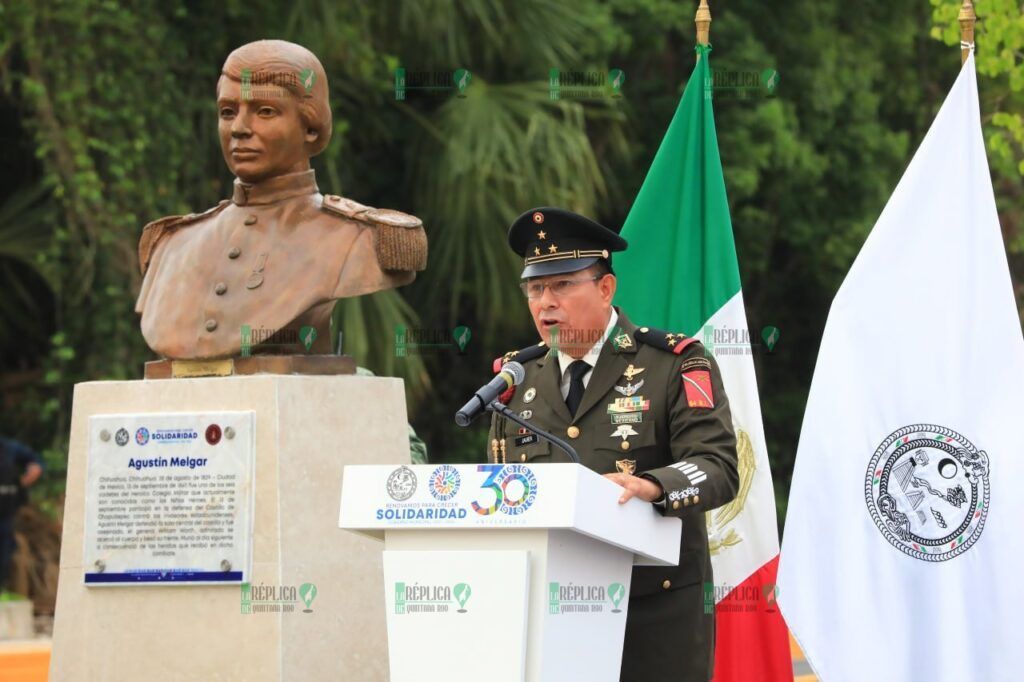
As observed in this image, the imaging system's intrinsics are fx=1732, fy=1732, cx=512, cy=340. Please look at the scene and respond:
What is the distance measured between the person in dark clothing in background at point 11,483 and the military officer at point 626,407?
698 centimetres

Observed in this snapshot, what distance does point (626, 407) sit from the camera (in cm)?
435

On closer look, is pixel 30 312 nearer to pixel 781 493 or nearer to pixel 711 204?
pixel 781 493

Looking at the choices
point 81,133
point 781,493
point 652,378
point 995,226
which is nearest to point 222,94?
point 652,378

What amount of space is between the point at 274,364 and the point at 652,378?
1454mm

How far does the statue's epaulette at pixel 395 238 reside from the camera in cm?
539

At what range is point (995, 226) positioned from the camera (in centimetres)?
503

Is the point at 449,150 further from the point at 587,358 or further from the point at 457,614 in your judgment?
the point at 457,614

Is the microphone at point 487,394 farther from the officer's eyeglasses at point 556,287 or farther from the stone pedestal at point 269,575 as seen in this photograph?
the stone pedestal at point 269,575

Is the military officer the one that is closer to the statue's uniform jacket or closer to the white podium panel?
the white podium panel

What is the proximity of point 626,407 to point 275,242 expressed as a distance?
1.64m

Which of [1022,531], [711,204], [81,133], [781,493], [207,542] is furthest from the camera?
[781,493]

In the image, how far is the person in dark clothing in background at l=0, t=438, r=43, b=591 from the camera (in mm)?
10719

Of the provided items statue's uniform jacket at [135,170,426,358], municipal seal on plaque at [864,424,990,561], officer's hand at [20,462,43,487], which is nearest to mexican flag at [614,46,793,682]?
municipal seal on plaque at [864,424,990,561]

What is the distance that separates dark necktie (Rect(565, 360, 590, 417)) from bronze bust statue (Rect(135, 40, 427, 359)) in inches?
42.9
